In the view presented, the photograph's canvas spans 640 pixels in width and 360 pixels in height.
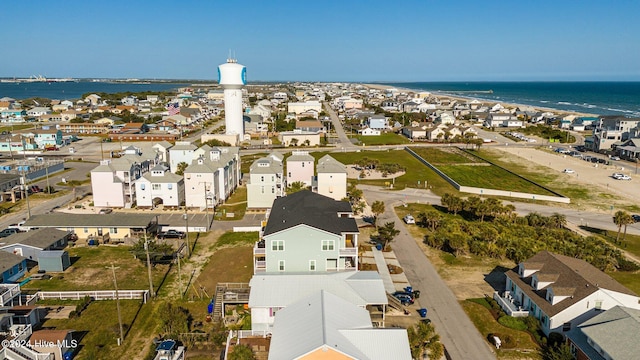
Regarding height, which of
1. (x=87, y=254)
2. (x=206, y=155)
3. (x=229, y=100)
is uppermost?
(x=229, y=100)

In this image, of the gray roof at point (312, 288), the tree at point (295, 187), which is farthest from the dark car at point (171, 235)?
the gray roof at point (312, 288)

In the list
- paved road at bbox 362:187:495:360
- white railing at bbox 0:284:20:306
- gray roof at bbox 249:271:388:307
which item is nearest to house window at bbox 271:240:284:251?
gray roof at bbox 249:271:388:307

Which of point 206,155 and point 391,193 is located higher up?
point 206,155

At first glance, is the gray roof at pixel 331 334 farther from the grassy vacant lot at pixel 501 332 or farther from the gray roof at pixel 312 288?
the grassy vacant lot at pixel 501 332

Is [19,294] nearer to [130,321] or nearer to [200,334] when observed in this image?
[130,321]

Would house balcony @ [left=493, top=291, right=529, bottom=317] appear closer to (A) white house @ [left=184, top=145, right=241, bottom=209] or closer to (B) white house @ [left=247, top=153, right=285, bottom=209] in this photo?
(B) white house @ [left=247, top=153, right=285, bottom=209]

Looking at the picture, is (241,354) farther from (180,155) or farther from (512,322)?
(180,155)

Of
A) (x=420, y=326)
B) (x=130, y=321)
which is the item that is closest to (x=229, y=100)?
(x=130, y=321)
